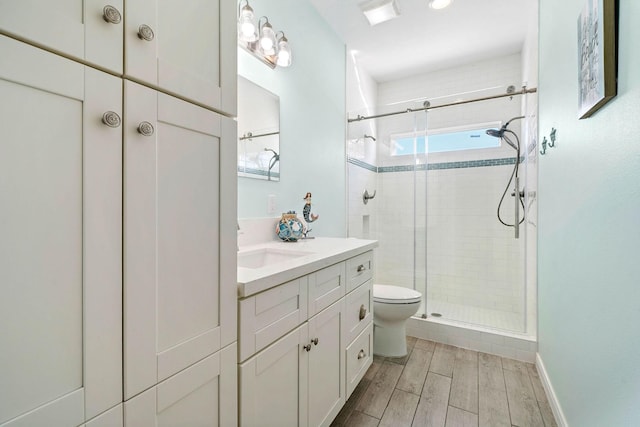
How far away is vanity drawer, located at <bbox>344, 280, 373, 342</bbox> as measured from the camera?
1.53m

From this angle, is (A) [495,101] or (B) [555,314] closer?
(B) [555,314]

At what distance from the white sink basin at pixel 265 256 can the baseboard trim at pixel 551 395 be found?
144 centimetres

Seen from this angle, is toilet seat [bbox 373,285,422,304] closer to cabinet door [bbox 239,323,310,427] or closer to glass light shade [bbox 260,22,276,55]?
cabinet door [bbox 239,323,310,427]

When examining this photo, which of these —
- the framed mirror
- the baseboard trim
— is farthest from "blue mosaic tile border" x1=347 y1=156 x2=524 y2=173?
the baseboard trim

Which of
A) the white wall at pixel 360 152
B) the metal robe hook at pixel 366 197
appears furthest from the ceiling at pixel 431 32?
the metal robe hook at pixel 366 197

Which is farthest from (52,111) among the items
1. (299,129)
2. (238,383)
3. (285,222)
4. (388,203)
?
(388,203)

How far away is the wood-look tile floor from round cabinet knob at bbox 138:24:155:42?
5.63ft

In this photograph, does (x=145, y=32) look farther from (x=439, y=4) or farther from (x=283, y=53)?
(x=439, y=4)

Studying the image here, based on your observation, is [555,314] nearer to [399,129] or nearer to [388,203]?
[388,203]

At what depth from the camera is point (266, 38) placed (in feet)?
5.59

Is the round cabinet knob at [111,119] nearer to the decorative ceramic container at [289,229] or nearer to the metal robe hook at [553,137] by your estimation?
the decorative ceramic container at [289,229]

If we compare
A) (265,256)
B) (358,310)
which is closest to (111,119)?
(265,256)

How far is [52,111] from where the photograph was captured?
1.72 ft

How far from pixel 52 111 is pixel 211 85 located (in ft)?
1.21
